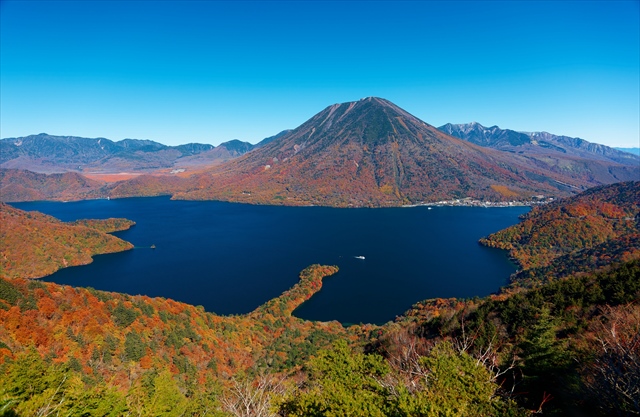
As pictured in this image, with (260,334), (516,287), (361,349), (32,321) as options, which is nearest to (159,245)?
(260,334)

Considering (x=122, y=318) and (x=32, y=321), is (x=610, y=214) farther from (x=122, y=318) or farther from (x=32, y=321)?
(x=32, y=321)

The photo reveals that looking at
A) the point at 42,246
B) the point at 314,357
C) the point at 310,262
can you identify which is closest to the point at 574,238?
the point at 310,262

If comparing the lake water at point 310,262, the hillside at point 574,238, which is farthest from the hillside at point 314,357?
the hillside at point 574,238

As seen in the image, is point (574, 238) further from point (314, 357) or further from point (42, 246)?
point (42, 246)

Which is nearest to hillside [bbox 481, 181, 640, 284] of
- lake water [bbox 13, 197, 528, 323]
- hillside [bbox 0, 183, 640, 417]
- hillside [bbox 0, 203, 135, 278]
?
lake water [bbox 13, 197, 528, 323]

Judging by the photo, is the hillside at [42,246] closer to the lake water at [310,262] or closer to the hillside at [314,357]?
the lake water at [310,262]

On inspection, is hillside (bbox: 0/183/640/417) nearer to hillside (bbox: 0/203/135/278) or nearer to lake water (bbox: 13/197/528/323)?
lake water (bbox: 13/197/528/323)

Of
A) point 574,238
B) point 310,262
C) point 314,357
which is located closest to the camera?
point 314,357
